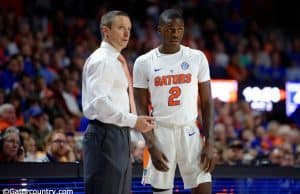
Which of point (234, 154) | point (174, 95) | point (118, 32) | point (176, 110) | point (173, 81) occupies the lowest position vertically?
point (234, 154)

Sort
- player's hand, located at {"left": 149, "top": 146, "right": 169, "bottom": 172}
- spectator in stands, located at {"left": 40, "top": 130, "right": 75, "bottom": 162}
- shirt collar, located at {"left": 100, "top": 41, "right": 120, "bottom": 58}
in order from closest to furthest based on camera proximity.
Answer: shirt collar, located at {"left": 100, "top": 41, "right": 120, "bottom": 58}
player's hand, located at {"left": 149, "top": 146, "right": 169, "bottom": 172}
spectator in stands, located at {"left": 40, "top": 130, "right": 75, "bottom": 162}

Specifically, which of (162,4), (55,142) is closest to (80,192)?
(55,142)

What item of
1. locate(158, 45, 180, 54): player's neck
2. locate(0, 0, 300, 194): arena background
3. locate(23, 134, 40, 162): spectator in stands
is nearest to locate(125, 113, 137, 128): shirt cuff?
locate(158, 45, 180, 54): player's neck

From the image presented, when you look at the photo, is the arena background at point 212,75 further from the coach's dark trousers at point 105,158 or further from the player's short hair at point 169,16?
the player's short hair at point 169,16

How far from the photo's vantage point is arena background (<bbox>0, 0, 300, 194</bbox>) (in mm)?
7285

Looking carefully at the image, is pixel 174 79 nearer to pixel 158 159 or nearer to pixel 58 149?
pixel 158 159

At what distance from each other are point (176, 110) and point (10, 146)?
2.12 m

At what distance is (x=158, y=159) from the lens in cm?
548

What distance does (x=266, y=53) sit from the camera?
1606cm

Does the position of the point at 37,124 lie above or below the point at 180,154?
above

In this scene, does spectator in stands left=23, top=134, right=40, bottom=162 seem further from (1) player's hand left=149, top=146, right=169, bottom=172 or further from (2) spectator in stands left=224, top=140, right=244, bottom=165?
(2) spectator in stands left=224, top=140, right=244, bottom=165

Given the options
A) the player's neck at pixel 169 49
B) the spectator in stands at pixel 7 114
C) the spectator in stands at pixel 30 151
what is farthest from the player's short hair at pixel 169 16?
the spectator in stands at pixel 7 114

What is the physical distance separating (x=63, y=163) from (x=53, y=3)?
8.52 m

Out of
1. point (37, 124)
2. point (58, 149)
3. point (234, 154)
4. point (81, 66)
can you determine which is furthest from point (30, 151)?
point (81, 66)
